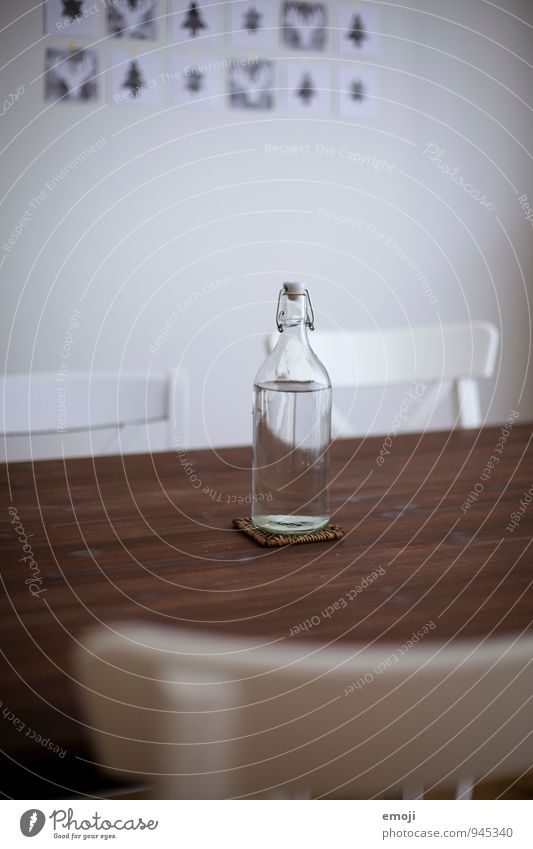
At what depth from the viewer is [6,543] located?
86 centimetres

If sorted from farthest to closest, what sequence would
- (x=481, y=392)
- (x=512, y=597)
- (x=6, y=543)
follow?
(x=481, y=392), (x=6, y=543), (x=512, y=597)

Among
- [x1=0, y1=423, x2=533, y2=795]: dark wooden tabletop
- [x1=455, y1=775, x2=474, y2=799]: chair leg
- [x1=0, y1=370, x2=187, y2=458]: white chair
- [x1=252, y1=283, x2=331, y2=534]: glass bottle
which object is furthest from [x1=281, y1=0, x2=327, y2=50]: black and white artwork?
[x1=455, y1=775, x2=474, y2=799]: chair leg

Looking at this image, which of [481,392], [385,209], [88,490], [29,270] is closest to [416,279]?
[385,209]

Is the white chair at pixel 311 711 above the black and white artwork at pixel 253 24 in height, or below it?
below

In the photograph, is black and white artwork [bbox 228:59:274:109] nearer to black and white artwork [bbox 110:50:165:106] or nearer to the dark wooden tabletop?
black and white artwork [bbox 110:50:165:106]

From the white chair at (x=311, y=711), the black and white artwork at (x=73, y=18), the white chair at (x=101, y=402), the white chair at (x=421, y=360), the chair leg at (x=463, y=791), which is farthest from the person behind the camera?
the black and white artwork at (x=73, y=18)

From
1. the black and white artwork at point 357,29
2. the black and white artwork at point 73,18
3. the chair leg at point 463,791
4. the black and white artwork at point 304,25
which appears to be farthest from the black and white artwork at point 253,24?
the chair leg at point 463,791

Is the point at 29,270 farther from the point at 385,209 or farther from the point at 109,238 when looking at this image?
the point at 385,209

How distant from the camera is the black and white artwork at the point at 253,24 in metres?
2.57

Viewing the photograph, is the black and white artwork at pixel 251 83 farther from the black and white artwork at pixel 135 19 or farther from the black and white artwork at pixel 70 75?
the black and white artwork at pixel 70 75

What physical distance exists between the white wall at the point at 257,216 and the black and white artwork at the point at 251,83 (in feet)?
0.13

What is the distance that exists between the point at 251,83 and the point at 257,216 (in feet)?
1.23

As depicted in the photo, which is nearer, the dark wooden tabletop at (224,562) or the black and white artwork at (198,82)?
the dark wooden tabletop at (224,562)

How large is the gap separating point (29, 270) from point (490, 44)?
160 centimetres
